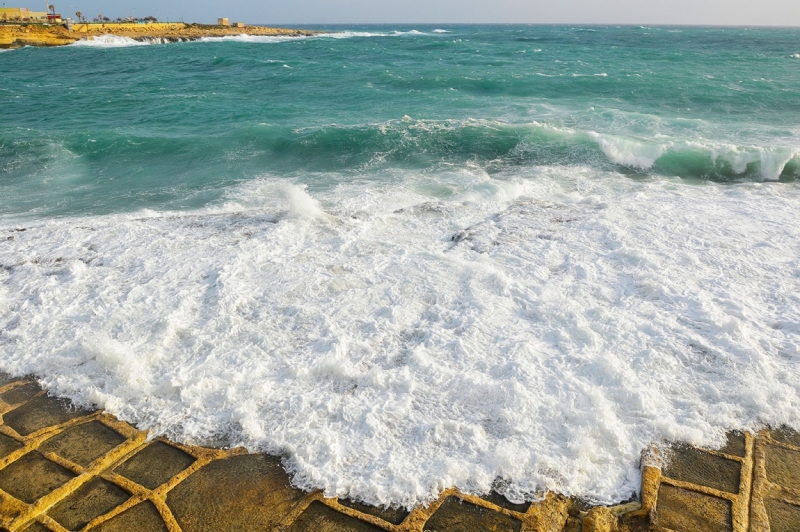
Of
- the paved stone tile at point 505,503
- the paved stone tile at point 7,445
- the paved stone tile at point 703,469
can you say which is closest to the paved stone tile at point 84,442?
the paved stone tile at point 7,445

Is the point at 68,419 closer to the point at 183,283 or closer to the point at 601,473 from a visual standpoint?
the point at 183,283

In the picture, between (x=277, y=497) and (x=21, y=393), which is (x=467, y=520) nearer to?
(x=277, y=497)

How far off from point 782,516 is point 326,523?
105 inches

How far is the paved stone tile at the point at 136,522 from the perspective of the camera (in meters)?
2.91

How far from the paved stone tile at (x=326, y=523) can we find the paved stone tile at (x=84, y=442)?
153 centimetres

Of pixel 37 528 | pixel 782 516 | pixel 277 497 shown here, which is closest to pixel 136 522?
pixel 37 528

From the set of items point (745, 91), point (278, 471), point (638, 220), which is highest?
point (745, 91)

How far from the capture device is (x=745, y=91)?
757 inches

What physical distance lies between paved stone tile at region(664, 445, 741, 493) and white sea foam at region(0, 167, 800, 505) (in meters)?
0.15

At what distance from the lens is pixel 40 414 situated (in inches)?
151

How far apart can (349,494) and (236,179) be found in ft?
28.8

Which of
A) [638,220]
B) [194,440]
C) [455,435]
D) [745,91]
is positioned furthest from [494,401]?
[745,91]

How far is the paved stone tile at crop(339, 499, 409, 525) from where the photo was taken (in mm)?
2956

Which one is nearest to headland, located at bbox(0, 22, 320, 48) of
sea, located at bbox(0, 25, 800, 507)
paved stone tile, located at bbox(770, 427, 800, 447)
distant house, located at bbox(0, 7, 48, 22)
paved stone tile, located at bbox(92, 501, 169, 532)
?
distant house, located at bbox(0, 7, 48, 22)
